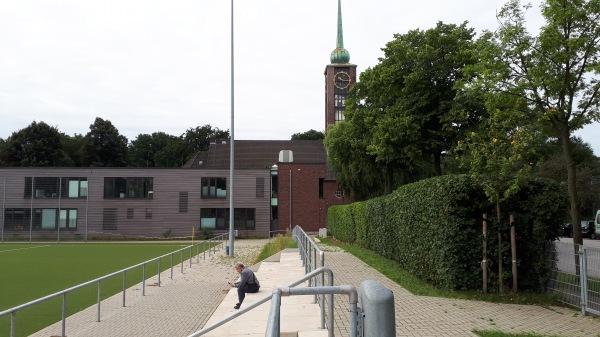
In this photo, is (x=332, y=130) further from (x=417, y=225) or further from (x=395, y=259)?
(x=417, y=225)

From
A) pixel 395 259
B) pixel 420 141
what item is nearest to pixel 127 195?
pixel 420 141

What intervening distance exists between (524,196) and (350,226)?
18.2 metres

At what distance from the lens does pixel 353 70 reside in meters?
80.2

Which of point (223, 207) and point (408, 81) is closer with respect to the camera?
point (408, 81)

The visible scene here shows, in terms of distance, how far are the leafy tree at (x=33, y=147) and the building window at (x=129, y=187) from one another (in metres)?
25.9

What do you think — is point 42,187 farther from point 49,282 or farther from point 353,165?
point 49,282

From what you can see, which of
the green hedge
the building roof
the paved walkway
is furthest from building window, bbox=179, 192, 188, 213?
the green hedge

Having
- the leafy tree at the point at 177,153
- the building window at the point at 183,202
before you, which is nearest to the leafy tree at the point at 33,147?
the leafy tree at the point at 177,153

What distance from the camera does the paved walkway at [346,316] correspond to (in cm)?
823

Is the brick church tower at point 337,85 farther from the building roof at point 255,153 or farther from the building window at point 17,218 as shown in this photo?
the building window at point 17,218

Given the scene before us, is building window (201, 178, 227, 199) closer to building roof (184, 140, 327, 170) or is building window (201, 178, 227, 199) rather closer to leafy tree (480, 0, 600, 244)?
building roof (184, 140, 327, 170)

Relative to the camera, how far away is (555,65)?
1249 cm

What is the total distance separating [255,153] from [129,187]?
21.8 m

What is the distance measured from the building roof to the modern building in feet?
51.9
